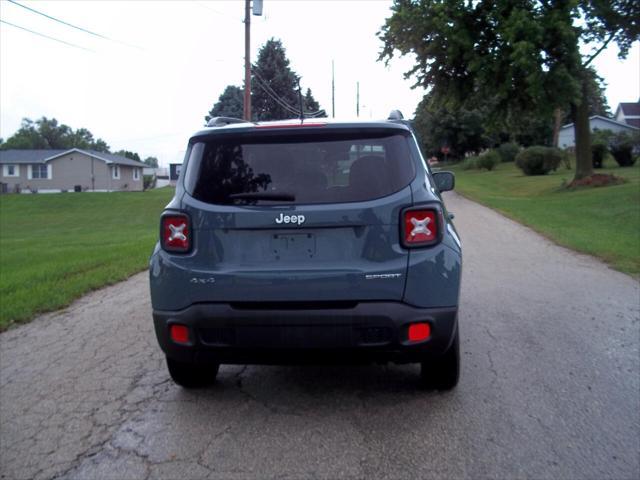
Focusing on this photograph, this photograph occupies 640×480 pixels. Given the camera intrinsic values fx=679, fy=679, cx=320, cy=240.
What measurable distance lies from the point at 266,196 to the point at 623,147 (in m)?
45.3

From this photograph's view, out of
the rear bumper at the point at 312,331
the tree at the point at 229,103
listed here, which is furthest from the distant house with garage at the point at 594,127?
the rear bumper at the point at 312,331

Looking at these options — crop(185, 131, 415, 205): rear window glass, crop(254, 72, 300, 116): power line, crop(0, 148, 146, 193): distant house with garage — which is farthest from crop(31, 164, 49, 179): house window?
crop(185, 131, 415, 205): rear window glass

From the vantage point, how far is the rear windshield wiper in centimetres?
423

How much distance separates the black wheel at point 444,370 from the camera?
4660 millimetres

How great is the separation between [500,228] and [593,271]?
22.7 ft

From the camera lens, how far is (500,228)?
678 inches

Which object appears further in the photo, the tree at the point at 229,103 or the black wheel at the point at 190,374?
the tree at the point at 229,103

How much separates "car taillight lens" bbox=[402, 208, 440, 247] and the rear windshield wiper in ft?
2.36

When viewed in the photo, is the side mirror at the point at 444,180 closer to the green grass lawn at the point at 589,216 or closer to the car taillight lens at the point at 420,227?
the car taillight lens at the point at 420,227

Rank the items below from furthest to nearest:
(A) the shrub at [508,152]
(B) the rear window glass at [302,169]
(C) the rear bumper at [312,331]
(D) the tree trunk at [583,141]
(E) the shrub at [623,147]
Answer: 1. (A) the shrub at [508,152]
2. (E) the shrub at [623,147]
3. (D) the tree trunk at [583,141]
4. (B) the rear window glass at [302,169]
5. (C) the rear bumper at [312,331]

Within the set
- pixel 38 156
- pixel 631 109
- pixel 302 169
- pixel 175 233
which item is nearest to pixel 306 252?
pixel 302 169

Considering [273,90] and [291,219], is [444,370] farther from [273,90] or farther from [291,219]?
[273,90]

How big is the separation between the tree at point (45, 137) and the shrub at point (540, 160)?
8964 centimetres

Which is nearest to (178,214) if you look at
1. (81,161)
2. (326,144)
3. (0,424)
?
(326,144)
